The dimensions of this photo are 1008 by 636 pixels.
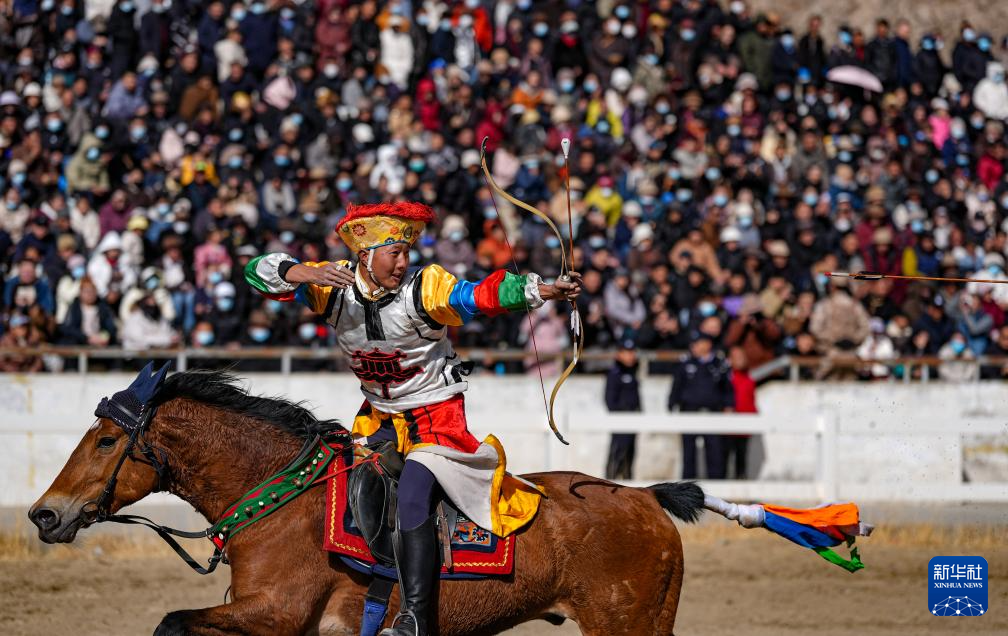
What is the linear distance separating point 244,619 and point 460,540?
1085 millimetres

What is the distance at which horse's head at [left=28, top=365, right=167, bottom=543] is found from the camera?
254 inches

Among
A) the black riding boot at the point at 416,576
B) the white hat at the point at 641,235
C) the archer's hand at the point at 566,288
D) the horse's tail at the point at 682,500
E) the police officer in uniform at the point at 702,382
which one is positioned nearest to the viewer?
the archer's hand at the point at 566,288

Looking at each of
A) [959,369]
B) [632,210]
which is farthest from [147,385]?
[959,369]

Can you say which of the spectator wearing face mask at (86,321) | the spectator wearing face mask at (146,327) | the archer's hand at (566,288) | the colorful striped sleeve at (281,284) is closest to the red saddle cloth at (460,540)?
the colorful striped sleeve at (281,284)

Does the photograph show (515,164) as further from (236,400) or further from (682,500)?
(236,400)

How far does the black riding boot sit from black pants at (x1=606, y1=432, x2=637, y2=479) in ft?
24.6

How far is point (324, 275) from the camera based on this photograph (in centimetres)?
658

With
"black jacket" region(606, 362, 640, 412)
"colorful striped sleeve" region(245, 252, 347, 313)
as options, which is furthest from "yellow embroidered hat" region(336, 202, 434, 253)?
"black jacket" region(606, 362, 640, 412)

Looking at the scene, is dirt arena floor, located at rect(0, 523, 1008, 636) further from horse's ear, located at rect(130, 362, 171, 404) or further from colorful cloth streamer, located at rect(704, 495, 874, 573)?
horse's ear, located at rect(130, 362, 171, 404)

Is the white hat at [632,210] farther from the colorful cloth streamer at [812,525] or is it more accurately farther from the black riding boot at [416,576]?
the black riding boot at [416,576]

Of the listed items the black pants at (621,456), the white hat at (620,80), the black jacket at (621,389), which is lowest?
the black pants at (621,456)

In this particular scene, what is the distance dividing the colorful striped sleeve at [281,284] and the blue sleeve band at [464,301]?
61 cm

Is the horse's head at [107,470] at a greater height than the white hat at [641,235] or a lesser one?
lesser

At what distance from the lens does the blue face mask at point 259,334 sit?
1541 centimetres
